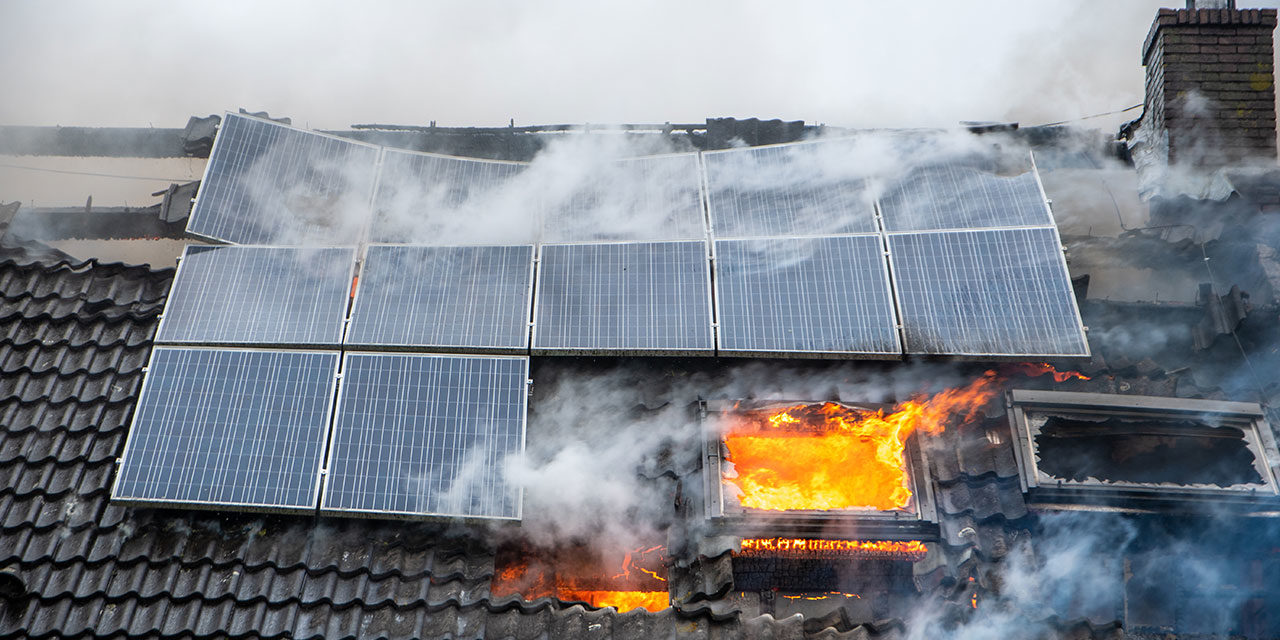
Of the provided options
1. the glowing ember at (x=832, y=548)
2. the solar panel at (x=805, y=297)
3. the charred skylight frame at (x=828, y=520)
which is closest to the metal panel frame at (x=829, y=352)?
the solar panel at (x=805, y=297)

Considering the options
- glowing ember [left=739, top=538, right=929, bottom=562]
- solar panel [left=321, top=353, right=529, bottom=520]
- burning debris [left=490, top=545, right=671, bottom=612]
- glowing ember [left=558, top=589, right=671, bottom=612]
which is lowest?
glowing ember [left=558, top=589, right=671, bottom=612]

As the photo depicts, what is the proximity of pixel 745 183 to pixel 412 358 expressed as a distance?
3.82m

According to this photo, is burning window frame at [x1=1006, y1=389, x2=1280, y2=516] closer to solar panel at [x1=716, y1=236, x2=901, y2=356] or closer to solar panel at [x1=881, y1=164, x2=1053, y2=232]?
solar panel at [x1=716, y1=236, x2=901, y2=356]

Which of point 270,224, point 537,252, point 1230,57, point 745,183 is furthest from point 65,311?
point 1230,57

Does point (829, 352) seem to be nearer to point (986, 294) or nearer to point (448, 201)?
point (986, 294)

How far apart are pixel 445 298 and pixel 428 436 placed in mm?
1391

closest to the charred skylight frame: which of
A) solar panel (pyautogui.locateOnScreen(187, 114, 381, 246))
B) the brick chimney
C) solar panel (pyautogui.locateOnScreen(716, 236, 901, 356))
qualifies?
solar panel (pyautogui.locateOnScreen(716, 236, 901, 356))

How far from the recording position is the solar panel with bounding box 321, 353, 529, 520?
8.12 m

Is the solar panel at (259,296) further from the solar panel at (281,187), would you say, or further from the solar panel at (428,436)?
the solar panel at (428,436)

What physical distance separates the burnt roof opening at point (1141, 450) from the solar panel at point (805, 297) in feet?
6.21

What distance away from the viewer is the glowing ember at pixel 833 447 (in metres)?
8.78

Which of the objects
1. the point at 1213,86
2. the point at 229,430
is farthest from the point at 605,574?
the point at 1213,86

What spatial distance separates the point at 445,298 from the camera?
9078 mm

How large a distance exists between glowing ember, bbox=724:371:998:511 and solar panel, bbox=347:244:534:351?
234 centimetres
